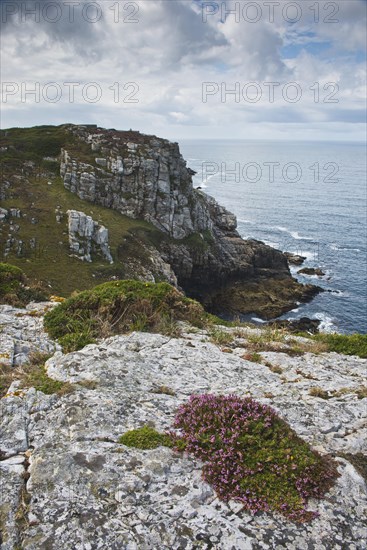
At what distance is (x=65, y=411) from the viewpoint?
7152mm

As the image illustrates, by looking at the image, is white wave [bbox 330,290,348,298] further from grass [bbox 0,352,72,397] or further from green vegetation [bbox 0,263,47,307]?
grass [bbox 0,352,72,397]

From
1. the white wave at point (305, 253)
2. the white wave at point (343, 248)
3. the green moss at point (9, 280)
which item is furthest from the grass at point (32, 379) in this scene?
the white wave at point (343, 248)

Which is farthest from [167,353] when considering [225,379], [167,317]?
[167,317]

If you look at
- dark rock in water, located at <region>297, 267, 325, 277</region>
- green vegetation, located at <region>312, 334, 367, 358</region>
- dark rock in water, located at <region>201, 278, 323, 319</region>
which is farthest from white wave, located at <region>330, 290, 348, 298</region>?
green vegetation, located at <region>312, 334, 367, 358</region>

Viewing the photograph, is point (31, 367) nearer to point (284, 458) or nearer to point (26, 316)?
point (26, 316)

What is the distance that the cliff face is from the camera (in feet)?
229

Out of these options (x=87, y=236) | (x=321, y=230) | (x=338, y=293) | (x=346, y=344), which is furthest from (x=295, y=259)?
(x=346, y=344)

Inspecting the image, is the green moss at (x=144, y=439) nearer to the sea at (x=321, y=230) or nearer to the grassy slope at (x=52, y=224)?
the grassy slope at (x=52, y=224)

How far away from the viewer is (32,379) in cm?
817

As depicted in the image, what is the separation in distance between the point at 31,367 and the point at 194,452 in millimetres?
4804

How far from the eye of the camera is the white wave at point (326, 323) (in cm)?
5416

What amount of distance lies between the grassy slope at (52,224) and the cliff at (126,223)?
18cm

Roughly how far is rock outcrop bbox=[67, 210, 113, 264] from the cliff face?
13149 millimetres

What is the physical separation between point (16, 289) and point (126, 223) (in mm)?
52746
